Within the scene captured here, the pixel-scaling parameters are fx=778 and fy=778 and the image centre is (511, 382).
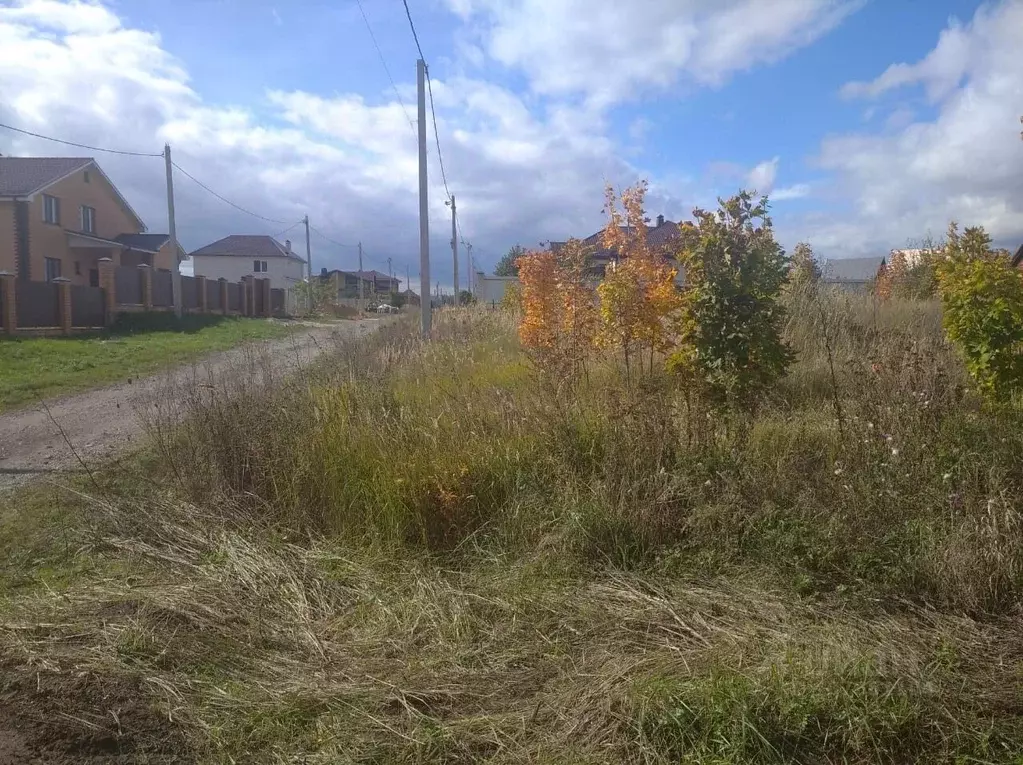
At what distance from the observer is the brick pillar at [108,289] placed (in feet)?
74.6

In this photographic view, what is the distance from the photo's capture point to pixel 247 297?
36.2 m

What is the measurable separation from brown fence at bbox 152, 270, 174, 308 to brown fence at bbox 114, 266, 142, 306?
3.76ft

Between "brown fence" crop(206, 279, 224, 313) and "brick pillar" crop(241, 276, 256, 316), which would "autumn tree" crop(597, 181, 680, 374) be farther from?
"brick pillar" crop(241, 276, 256, 316)

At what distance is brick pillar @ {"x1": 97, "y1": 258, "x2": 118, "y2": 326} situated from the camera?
22.8 m

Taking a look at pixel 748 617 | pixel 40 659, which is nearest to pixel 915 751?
pixel 748 617

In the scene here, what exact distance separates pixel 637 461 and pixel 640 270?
351 centimetres

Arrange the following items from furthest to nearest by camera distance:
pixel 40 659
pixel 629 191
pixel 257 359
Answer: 1. pixel 629 191
2. pixel 257 359
3. pixel 40 659

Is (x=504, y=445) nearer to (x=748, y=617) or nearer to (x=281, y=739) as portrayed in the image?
(x=748, y=617)

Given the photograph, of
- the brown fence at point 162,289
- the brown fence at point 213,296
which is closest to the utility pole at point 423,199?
the brown fence at point 162,289

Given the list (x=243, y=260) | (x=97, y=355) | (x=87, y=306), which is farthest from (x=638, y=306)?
(x=243, y=260)

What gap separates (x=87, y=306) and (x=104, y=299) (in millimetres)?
1125

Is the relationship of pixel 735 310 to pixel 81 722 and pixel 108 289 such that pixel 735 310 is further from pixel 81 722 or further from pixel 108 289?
pixel 108 289

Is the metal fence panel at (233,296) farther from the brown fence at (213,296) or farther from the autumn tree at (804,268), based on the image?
the autumn tree at (804,268)

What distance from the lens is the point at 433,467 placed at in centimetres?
475
